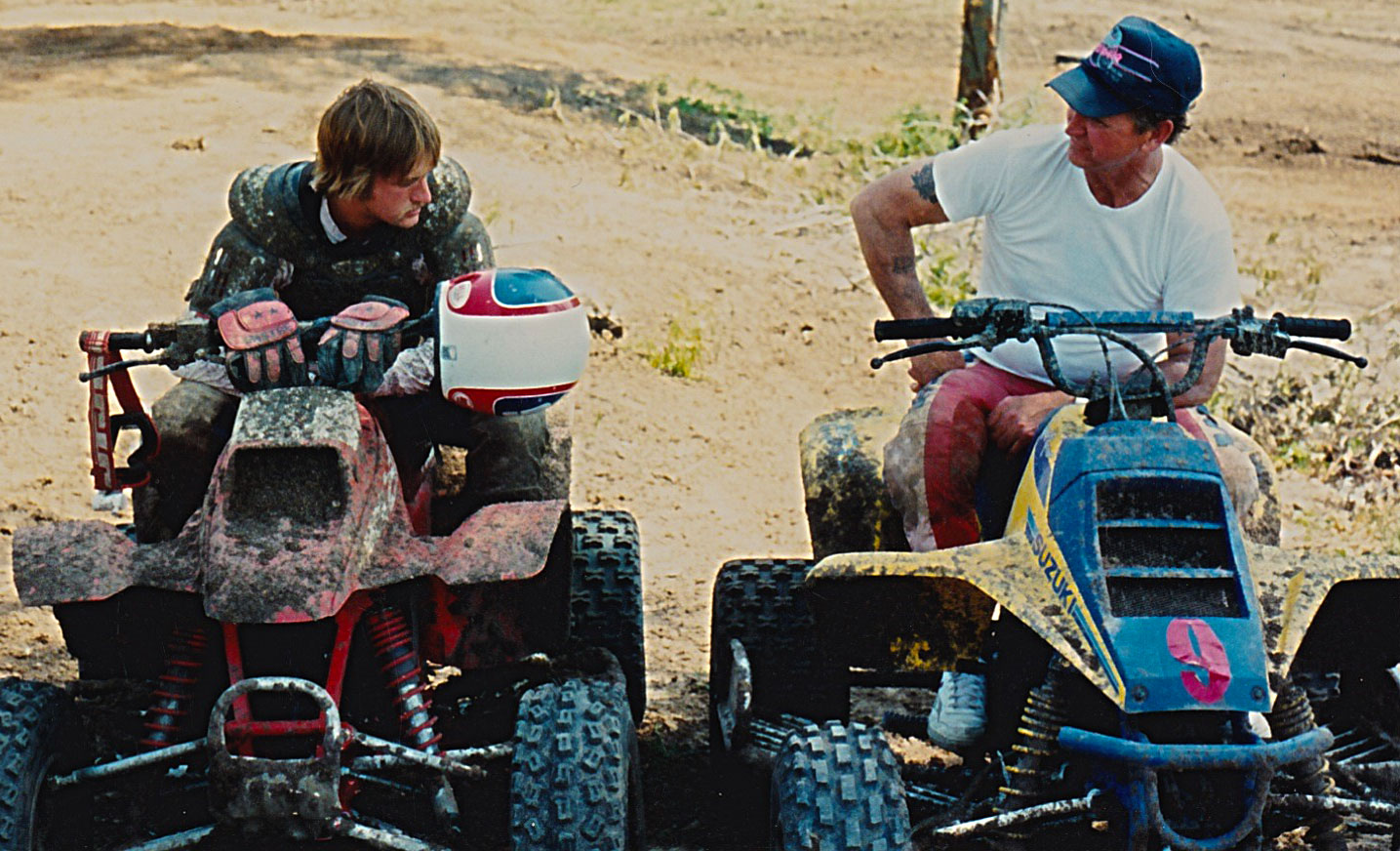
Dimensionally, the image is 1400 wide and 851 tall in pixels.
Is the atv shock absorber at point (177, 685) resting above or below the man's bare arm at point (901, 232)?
below

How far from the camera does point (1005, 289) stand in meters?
4.85

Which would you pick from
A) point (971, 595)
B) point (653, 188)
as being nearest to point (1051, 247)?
point (971, 595)

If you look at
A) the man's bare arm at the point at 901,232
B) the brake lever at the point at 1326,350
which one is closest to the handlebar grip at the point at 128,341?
the man's bare arm at the point at 901,232

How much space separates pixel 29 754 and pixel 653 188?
24.6 ft

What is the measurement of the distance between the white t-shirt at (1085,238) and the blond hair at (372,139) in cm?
135

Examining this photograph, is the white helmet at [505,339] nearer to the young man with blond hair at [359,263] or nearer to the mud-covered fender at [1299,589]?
the young man with blond hair at [359,263]

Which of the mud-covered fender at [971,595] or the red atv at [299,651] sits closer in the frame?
the mud-covered fender at [971,595]

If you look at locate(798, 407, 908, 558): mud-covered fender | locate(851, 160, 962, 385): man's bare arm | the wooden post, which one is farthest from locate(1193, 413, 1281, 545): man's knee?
the wooden post

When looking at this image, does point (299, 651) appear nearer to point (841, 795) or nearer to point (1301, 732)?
point (841, 795)

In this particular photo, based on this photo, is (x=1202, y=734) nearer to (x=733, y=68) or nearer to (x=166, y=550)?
(x=166, y=550)

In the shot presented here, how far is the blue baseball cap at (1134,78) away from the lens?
443cm

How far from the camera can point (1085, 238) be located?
469 cm

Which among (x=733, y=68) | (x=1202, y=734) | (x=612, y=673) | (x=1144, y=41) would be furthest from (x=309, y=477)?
(x=733, y=68)

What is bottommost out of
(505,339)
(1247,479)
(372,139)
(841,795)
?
(841,795)
